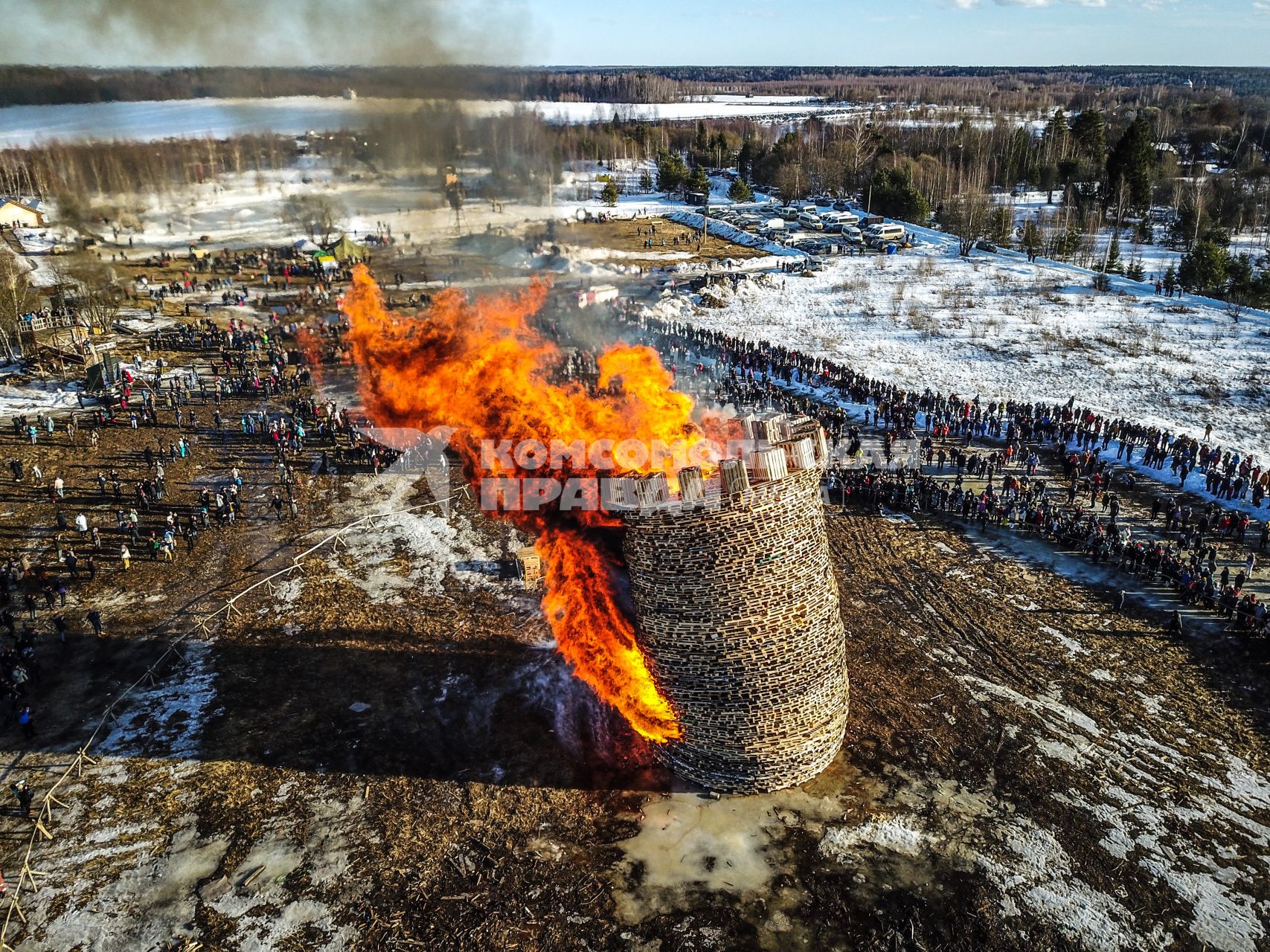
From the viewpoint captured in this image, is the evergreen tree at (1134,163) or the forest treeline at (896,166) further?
the evergreen tree at (1134,163)

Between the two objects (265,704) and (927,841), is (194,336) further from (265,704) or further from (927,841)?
(927,841)

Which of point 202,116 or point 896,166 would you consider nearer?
point 202,116

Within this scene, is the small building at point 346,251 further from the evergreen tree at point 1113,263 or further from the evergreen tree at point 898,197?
the evergreen tree at point 1113,263

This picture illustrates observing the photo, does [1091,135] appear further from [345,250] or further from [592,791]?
[592,791]

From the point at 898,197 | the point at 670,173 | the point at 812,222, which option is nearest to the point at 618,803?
the point at 812,222

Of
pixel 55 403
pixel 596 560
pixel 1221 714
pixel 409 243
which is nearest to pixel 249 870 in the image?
pixel 596 560

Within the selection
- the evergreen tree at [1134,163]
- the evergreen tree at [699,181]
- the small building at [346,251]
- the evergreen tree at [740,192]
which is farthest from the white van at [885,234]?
the small building at [346,251]
